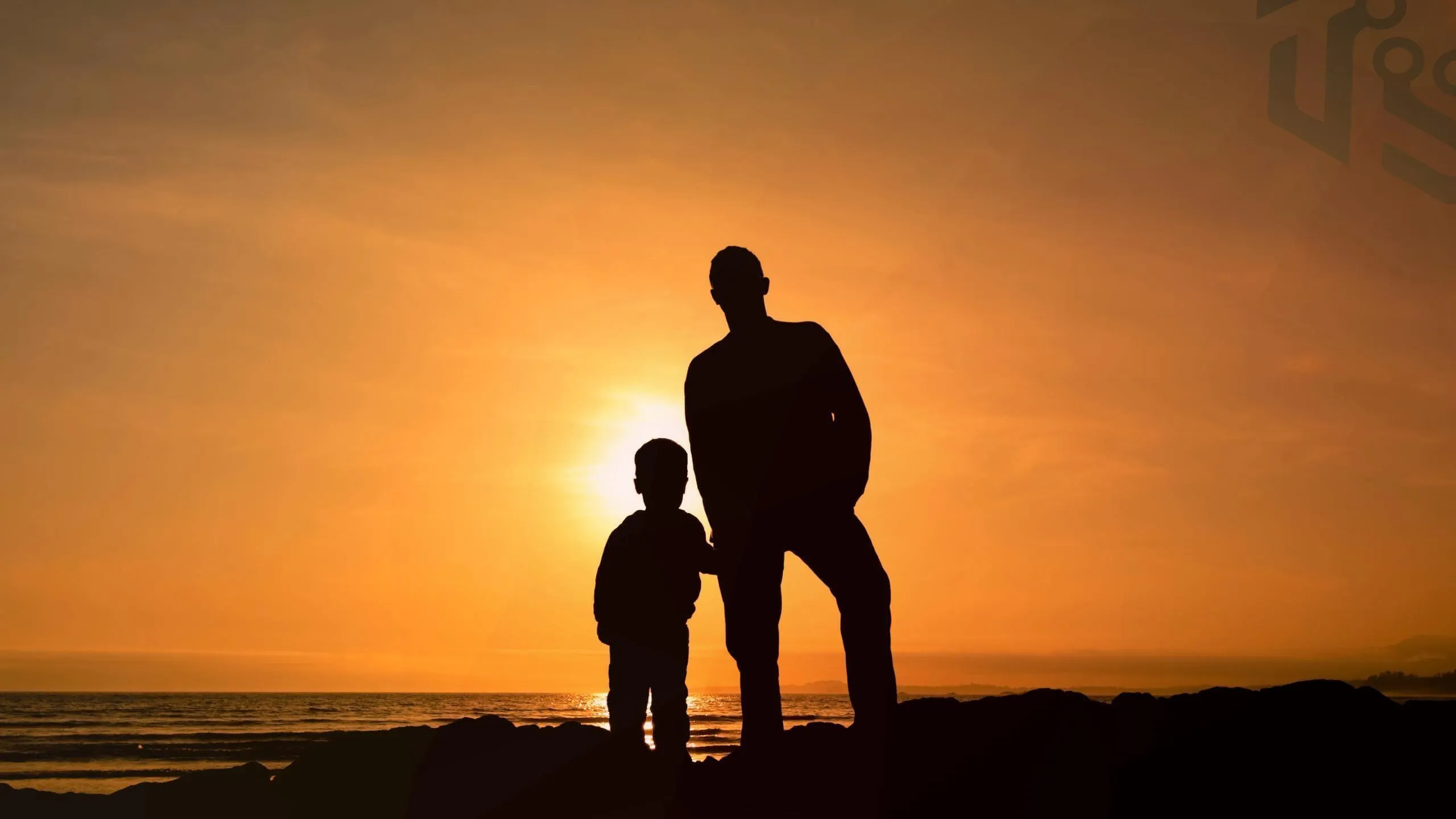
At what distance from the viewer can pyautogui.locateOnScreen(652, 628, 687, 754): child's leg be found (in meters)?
8.48

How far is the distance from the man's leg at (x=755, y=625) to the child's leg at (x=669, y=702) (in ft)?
7.58

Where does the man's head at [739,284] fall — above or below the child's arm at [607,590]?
above

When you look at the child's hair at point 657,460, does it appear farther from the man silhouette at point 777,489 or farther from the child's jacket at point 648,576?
the man silhouette at point 777,489

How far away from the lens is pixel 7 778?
28703 millimetres

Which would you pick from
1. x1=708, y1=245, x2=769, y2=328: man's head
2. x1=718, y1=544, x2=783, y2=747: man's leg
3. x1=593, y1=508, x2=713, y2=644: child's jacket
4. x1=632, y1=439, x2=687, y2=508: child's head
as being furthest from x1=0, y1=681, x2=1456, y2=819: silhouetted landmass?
x1=708, y1=245, x2=769, y2=328: man's head

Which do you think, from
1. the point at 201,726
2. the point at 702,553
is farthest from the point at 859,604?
the point at 201,726

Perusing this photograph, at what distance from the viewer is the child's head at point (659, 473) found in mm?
8523

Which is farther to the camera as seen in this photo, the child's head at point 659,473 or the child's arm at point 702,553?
the child's head at point 659,473

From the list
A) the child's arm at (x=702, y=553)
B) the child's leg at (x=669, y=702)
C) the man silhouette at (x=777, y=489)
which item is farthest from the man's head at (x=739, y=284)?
the child's leg at (x=669, y=702)

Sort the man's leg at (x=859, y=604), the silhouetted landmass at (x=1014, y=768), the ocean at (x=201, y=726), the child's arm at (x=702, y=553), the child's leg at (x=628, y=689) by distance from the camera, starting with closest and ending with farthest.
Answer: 1. the man's leg at (x=859, y=604)
2. the silhouetted landmass at (x=1014, y=768)
3. the child's arm at (x=702, y=553)
4. the child's leg at (x=628, y=689)
5. the ocean at (x=201, y=726)

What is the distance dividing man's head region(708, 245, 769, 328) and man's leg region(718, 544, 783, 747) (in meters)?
1.24

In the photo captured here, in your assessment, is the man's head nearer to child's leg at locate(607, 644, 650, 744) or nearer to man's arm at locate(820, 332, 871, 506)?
man's arm at locate(820, 332, 871, 506)

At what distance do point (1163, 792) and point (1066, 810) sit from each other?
54 centimetres

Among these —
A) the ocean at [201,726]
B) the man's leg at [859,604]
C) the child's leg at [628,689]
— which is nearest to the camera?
the man's leg at [859,604]
